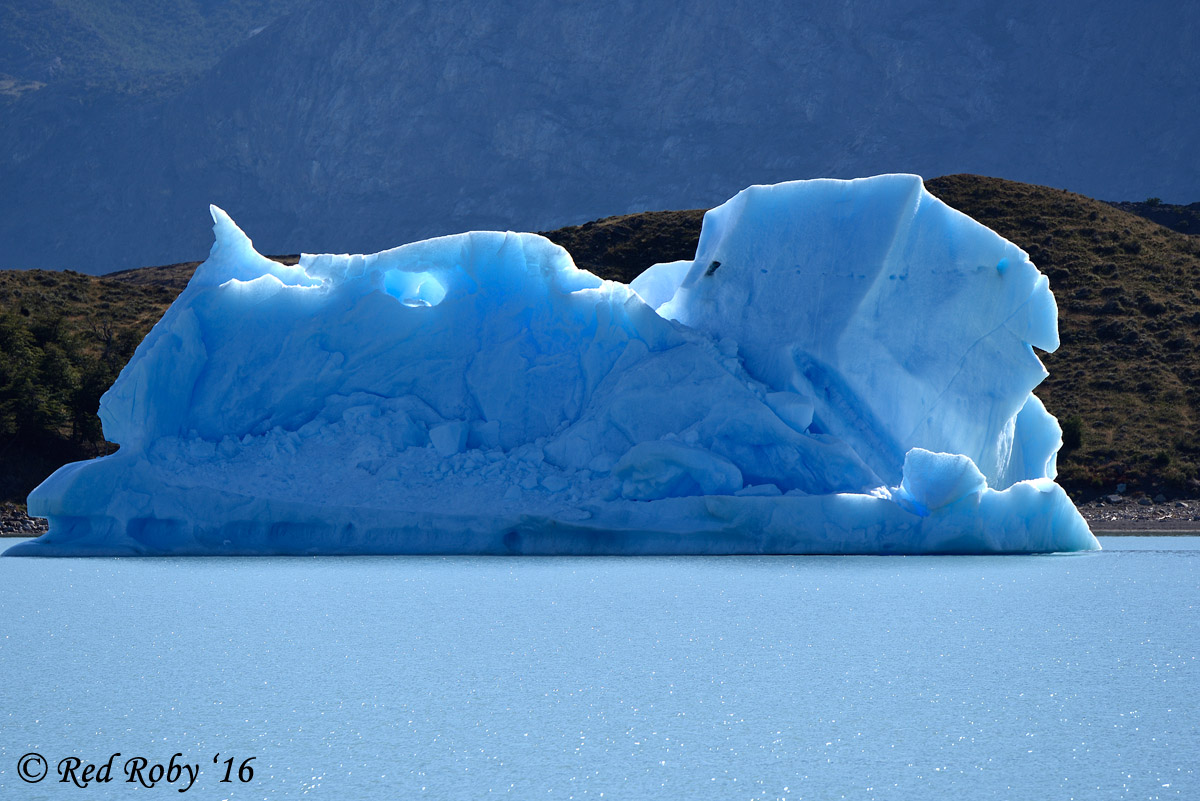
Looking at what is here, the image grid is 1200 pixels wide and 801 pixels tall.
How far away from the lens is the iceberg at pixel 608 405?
11.5m

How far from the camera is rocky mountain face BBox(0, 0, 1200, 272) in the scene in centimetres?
7400

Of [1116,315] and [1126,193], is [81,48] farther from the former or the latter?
[1116,315]

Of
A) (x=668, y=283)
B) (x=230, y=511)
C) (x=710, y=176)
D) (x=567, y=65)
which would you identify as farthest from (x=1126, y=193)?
(x=230, y=511)

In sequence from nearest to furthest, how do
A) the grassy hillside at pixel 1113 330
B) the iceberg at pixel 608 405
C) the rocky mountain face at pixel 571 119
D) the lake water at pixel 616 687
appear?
the lake water at pixel 616 687
the iceberg at pixel 608 405
the grassy hillside at pixel 1113 330
the rocky mountain face at pixel 571 119

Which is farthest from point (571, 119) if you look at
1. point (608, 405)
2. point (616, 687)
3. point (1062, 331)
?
point (616, 687)

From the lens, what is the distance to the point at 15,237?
78250 millimetres

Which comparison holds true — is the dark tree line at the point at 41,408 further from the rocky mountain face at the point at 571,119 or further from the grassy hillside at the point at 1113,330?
the rocky mountain face at the point at 571,119

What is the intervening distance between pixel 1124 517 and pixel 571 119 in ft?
203

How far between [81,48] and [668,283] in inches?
3450

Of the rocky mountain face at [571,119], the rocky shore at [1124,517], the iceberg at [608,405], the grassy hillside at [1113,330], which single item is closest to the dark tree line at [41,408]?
the rocky shore at [1124,517]

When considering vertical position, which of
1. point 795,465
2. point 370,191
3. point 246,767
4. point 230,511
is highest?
point 370,191

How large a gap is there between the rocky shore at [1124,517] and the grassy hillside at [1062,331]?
2.46 feet

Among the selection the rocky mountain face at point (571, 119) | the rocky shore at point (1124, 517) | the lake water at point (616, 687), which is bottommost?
the lake water at point (616, 687)

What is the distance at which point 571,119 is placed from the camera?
7844cm
